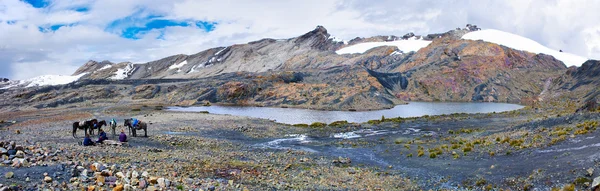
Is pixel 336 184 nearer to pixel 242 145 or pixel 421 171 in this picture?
pixel 421 171

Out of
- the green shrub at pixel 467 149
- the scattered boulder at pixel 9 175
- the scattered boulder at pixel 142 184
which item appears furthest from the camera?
the green shrub at pixel 467 149

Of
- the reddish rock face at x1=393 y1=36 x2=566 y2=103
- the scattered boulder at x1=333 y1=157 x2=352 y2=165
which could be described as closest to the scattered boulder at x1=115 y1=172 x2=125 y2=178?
the scattered boulder at x1=333 y1=157 x2=352 y2=165

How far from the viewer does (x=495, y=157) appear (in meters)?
25.0

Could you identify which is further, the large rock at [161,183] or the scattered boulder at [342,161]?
the scattered boulder at [342,161]

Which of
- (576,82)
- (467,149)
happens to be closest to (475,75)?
(576,82)

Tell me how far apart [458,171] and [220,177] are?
12821 mm

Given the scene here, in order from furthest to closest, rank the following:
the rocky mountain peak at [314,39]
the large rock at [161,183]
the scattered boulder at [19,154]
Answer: the rocky mountain peak at [314,39] < the scattered boulder at [19,154] < the large rock at [161,183]

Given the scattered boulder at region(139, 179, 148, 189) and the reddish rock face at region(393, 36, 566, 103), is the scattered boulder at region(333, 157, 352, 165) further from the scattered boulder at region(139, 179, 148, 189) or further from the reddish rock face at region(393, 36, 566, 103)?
the reddish rock face at region(393, 36, 566, 103)

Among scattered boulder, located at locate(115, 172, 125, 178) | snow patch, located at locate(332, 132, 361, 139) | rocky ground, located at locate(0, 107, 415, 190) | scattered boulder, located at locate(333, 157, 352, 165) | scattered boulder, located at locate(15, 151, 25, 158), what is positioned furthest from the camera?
snow patch, located at locate(332, 132, 361, 139)

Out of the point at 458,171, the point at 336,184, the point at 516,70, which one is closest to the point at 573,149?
the point at 458,171

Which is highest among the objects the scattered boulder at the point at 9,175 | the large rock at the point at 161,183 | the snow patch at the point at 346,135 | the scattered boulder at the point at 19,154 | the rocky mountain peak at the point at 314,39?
the rocky mountain peak at the point at 314,39

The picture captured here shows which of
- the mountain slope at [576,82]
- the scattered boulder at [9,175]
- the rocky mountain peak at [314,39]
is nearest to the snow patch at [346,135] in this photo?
the scattered boulder at [9,175]

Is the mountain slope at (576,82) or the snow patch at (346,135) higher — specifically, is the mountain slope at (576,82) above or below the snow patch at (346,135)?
above

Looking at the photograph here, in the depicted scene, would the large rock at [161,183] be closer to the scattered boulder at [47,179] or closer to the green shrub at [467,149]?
the scattered boulder at [47,179]
